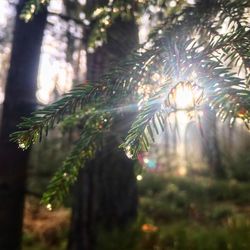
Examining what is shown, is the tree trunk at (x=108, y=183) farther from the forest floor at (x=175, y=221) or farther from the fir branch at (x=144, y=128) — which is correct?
the fir branch at (x=144, y=128)

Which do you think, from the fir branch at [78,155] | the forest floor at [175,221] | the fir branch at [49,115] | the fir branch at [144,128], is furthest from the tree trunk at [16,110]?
the fir branch at [144,128]

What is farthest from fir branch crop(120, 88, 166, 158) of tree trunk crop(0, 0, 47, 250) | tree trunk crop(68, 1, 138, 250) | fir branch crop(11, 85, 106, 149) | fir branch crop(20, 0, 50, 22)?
tree trunk crop(0, 0, 47, 250)

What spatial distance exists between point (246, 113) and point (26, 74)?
3.20 metres

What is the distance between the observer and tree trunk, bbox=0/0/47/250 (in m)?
3.77

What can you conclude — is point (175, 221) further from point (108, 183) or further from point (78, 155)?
point (78, 155)

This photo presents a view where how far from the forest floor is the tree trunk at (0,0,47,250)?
131cm

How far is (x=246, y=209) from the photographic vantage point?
9484 millimetres

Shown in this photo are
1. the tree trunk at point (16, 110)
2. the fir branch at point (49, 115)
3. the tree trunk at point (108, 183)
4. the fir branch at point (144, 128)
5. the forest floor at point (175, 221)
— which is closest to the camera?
the fir branch at point (144, 128)

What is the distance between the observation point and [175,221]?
809 cm

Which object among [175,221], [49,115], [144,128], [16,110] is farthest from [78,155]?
[175,221]

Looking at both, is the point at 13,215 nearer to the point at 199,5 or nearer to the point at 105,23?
the point at 105,23

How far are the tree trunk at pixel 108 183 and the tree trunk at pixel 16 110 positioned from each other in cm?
67

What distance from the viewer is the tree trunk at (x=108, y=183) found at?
2.99 meters

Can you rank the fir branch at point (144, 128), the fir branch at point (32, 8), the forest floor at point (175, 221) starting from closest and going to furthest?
1. the fir branch at point (144, 128)
2. the fir branch at point (32, 8)
3. the forest floor at point (175, 221)
